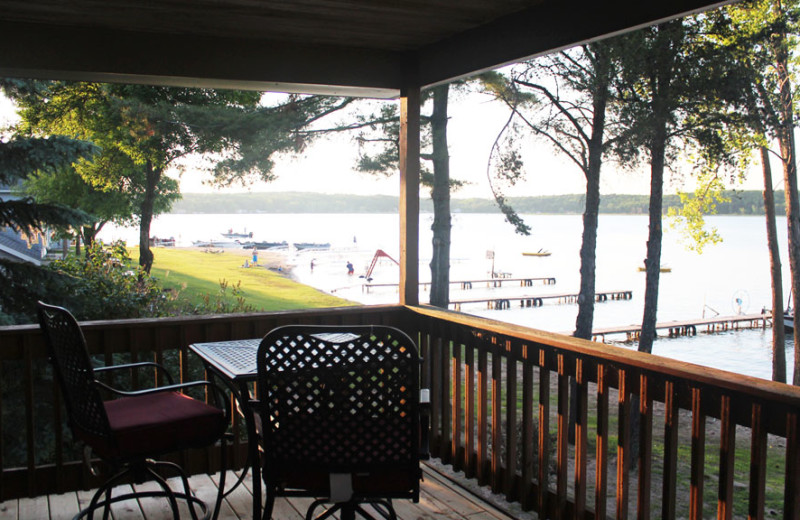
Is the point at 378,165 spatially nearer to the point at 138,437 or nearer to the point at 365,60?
the point at 365,60

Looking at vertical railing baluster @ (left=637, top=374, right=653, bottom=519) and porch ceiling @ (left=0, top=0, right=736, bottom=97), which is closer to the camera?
vertical railing baluster @ (left=637, top=374, right=653, bottom=519)

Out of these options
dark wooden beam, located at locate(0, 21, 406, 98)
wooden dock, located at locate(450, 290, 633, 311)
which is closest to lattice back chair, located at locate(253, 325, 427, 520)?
dark wooden beam, located at locate(0, 21, 406, 98)

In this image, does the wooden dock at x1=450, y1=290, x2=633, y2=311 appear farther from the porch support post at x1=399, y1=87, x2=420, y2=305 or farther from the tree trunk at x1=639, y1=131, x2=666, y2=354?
the porch support post at x1=399, y1=87, x2=420, y2=305

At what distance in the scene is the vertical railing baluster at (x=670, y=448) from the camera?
2.33 m

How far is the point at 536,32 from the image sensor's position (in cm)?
303

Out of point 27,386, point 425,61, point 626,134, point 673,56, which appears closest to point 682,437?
point 626,134

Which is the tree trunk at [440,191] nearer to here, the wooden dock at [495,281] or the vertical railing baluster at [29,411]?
the vertical railing baluster at [29,411]

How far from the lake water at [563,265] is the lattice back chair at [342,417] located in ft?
51.3

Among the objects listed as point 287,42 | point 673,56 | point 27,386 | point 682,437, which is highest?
point 673,56

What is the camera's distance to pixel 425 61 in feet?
12.6

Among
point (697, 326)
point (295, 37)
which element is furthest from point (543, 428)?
point (697, 326)

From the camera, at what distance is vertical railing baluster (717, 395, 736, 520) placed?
2.12m

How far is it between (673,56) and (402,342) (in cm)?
1202

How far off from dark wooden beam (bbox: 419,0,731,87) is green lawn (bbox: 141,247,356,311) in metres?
20.0
